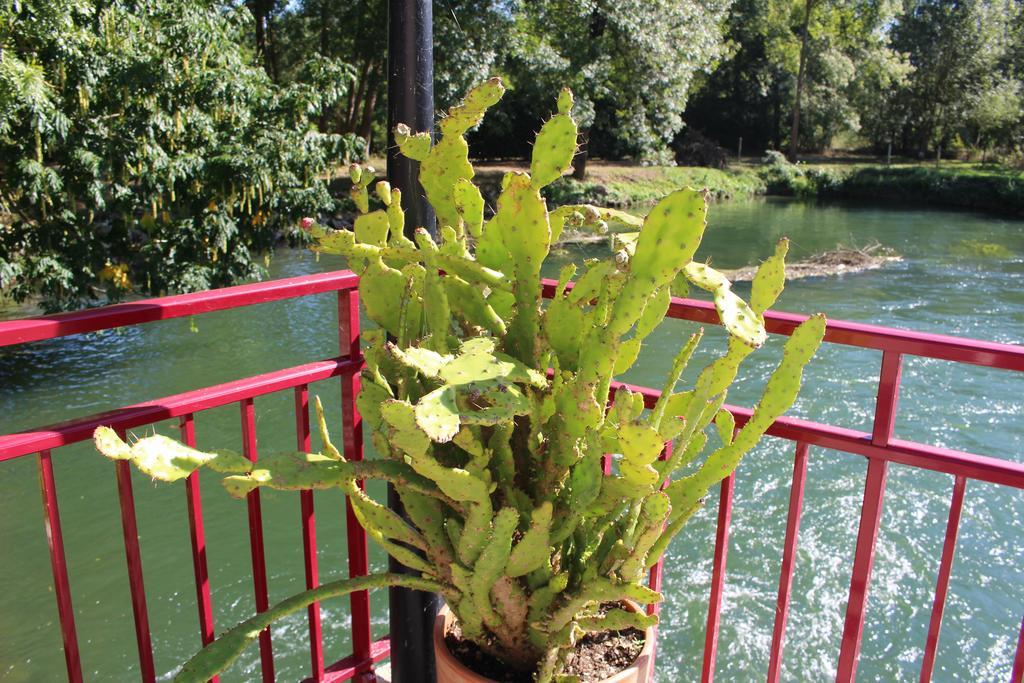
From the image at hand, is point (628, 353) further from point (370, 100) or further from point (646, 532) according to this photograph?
point (370, 100)

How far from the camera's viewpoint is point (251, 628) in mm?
1535

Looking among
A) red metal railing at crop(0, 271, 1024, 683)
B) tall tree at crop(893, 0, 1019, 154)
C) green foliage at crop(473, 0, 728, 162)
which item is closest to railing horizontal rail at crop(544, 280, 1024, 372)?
red metal railing at crop(0, 271, 1024, 683)

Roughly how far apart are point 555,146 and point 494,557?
76cm

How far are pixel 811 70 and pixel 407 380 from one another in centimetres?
3640

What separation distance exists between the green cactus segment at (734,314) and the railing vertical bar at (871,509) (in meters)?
0.41

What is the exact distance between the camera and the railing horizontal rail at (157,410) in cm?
150

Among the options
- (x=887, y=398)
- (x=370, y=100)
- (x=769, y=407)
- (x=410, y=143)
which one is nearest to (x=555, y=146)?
(x=410, y=143)

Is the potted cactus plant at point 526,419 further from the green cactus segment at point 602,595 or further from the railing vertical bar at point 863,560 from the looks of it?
the railing vertical bar at point 863,560

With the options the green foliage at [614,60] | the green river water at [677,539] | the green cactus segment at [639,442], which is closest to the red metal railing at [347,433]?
the green cactus segment at [639,442]

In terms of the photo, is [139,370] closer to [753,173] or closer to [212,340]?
[212,340]

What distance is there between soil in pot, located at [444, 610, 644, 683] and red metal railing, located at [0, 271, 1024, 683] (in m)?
0.37

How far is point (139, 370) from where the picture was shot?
1015 cm

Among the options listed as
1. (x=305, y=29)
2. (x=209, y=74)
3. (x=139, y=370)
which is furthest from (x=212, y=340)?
(x=305, y=29)

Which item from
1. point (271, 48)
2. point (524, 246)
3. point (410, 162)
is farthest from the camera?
point (271, 48)
